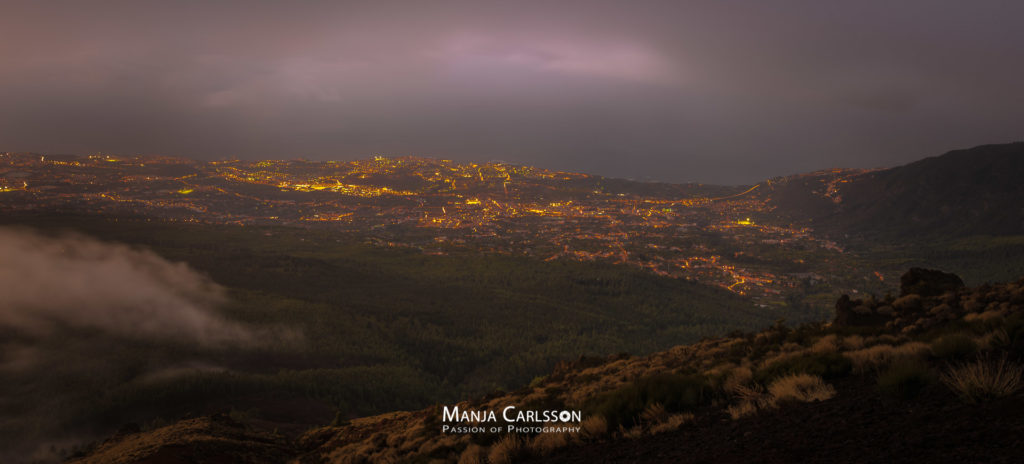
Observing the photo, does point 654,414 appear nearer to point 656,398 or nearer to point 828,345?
point 656,398

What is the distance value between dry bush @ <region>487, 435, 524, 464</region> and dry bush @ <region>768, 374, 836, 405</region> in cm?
489

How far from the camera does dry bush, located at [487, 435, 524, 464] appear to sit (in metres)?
8.22

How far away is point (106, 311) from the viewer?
83.9 metres

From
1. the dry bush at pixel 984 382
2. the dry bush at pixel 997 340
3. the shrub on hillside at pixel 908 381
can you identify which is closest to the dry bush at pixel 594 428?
the shrub on hillside at pixel 908 381

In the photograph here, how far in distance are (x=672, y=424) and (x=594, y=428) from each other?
5.06 feet

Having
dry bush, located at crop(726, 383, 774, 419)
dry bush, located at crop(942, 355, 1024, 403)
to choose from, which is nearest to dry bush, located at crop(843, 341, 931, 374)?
dry bush, located at crop(942, 355, 1024, 403)

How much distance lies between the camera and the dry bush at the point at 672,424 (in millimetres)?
7062

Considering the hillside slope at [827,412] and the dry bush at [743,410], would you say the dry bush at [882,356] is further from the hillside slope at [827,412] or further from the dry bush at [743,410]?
the dry bush at [743,410]

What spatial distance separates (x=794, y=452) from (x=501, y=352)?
70814mm

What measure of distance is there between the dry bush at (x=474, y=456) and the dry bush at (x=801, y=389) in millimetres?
5773

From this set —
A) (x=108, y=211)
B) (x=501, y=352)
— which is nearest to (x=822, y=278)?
(x=501, y=352)

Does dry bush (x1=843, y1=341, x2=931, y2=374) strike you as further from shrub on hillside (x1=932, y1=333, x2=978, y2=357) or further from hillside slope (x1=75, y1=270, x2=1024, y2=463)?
shrub on hillside (x1=932, y1=333, x2=978, y2=357)

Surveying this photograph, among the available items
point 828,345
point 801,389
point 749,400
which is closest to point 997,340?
point 801,389

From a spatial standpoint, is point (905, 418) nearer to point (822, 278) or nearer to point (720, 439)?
point (720, 439)
